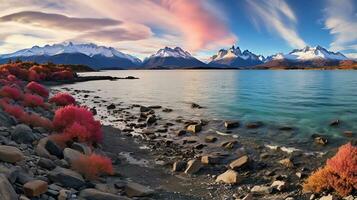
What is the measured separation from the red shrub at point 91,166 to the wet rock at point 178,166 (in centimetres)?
468

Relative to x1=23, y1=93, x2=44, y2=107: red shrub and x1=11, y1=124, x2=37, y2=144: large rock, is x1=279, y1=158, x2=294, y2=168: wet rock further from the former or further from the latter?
x1=23, y1=93, x2=44, y2=107: red shrub

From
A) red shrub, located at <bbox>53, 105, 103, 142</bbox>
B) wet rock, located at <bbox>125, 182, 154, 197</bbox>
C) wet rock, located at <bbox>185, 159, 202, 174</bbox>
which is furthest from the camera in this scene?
red shrub, located at <bbox>53, 105, 103, 142</bbox>

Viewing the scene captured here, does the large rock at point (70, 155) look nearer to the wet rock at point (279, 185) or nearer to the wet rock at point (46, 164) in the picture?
the wet rock at point (46, 164)

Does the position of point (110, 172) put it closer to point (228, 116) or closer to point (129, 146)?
point (129, 146)

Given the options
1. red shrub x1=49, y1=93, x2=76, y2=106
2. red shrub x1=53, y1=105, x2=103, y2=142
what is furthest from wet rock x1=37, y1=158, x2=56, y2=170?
red shrub x1=49, y1=93, x2=76, y2=106

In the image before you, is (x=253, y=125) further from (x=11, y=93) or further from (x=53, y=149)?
(x=11, y=93)

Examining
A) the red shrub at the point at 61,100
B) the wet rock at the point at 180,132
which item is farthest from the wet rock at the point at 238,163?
the red shrub at the point at 61,100

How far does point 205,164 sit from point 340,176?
8.06m

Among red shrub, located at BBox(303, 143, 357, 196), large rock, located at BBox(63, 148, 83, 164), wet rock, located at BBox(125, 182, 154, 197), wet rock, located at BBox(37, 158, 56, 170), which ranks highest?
wet rock, located at BBox(37, 158, 56, 170)

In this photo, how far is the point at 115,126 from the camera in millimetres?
34156

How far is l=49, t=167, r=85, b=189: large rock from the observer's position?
1266cm

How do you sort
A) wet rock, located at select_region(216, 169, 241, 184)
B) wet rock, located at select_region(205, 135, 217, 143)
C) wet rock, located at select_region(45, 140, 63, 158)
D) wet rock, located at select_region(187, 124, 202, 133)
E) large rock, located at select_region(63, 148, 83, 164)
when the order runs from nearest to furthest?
large rock, located at select_region(63, 148, 83, 164), wet rock, located at select_region(45, 140, 63, 158), wet rock, located at select_region(216, 169, 241, 184), wet rock, located at select_region(205, 135, 217, 143), wet rock, located at select_region(187, 124, 202, 133)

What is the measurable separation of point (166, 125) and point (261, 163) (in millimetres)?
15051

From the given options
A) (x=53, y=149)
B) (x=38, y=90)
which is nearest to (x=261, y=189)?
(x=53, y=149)
